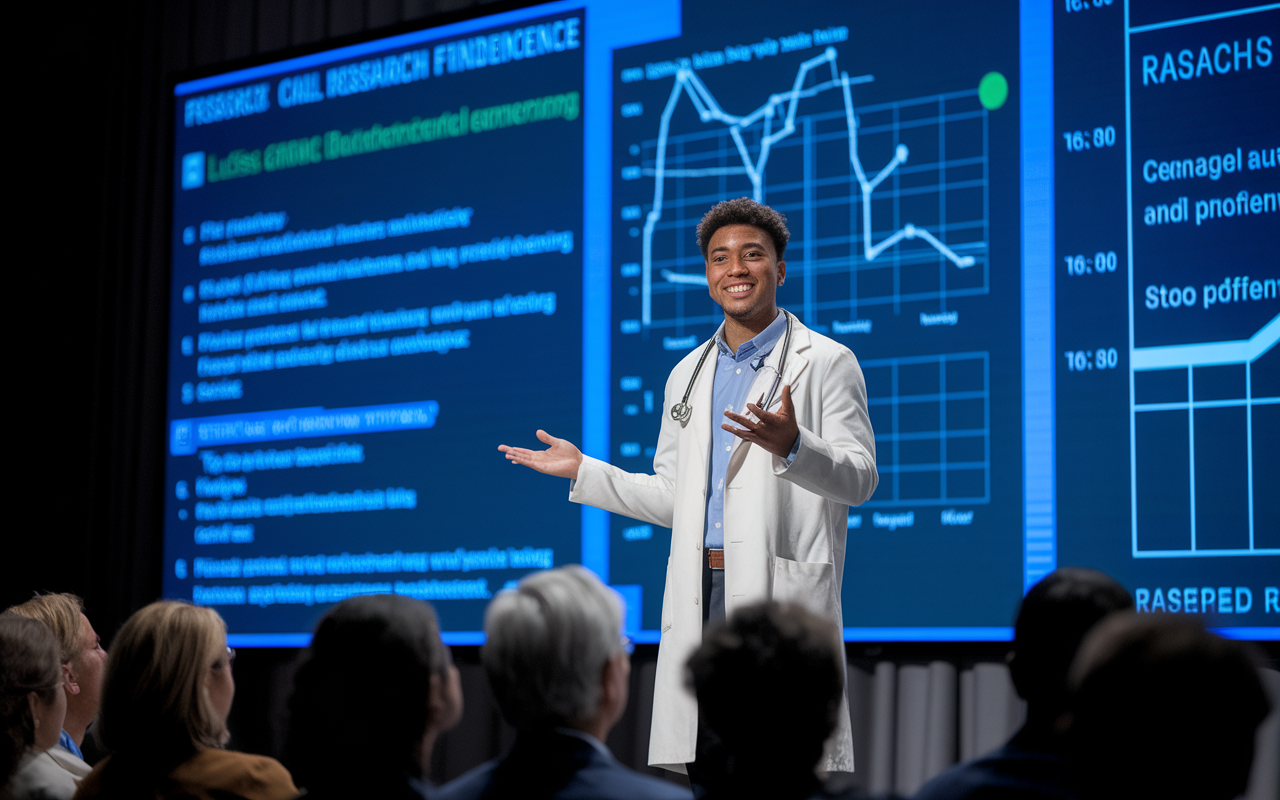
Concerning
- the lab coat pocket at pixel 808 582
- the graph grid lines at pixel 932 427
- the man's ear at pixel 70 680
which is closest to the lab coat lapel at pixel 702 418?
the lab coat pocket at pixel 808 582

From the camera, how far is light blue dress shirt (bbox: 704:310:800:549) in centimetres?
275

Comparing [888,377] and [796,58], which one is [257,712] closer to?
[888,377]

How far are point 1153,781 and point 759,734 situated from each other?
372mm

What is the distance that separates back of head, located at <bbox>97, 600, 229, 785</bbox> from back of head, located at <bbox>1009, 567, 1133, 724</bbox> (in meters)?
1.13

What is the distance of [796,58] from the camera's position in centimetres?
383

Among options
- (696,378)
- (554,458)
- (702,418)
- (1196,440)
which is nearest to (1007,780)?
(702,418)

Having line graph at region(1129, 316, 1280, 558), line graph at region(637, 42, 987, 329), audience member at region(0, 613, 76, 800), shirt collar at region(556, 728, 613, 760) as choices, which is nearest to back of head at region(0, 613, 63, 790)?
audience member at region(0, 613, 76, 800)

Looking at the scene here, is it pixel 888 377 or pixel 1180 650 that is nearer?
pixel 1180 650

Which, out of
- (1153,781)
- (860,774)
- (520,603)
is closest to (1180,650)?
(1153,781)

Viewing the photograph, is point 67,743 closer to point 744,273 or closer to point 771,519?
point 771,519

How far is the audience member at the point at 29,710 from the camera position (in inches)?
81.0

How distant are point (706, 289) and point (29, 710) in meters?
2.25

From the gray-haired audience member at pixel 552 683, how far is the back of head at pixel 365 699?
0.08m

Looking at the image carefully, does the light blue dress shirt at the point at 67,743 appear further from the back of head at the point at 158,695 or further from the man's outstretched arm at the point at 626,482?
the man's outstretched arm at the point at 626,482
